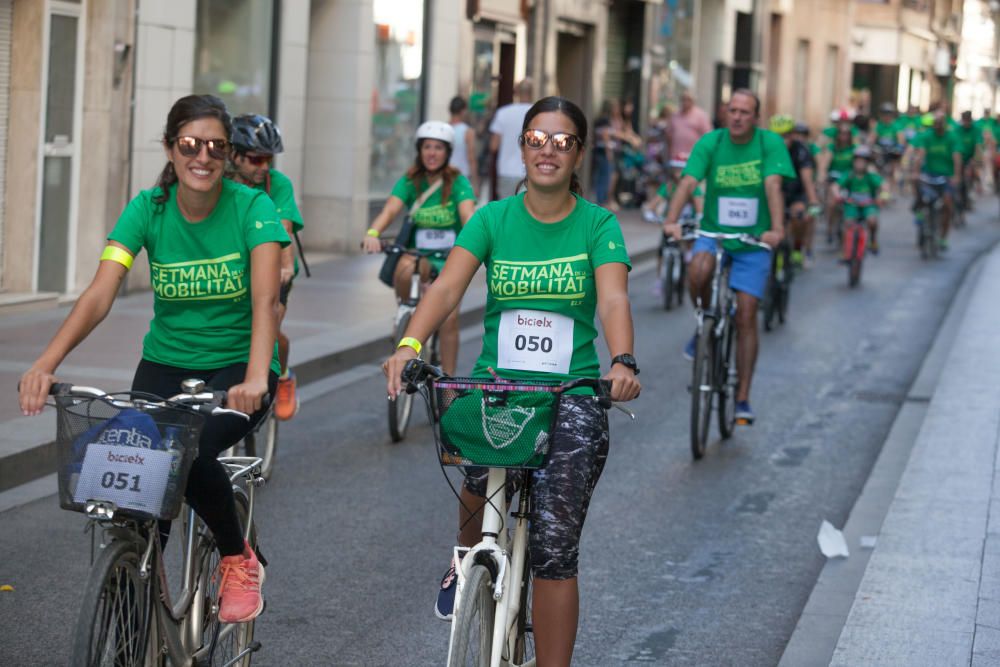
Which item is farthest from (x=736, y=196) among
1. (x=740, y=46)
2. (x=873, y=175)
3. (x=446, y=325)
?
(x=740, y=46)

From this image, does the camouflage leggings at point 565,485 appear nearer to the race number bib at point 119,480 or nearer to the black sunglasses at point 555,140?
the black sunglasses at point 555,140

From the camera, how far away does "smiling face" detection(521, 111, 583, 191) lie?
176 inches

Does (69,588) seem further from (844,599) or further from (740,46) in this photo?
(740,46)

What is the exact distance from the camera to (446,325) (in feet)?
32.0

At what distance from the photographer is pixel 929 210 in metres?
23.1

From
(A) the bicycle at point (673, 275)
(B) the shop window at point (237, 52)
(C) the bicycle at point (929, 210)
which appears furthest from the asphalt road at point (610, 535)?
(C) the bicycle at point (929, 210)

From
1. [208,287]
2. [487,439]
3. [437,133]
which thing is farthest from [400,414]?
[487,439]

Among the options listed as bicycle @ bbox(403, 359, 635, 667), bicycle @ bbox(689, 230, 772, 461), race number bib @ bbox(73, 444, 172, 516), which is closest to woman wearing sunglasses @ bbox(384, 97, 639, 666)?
bicycle @ bbox(403, 359, 635, 667)

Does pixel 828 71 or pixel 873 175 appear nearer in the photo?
pixel 873 175

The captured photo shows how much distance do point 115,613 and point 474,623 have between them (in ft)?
2.77

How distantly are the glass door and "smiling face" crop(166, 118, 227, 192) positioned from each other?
30.6ft

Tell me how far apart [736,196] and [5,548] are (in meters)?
4.59

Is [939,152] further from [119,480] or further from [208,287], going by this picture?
[119,480]

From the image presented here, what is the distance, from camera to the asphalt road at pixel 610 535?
229 inches
